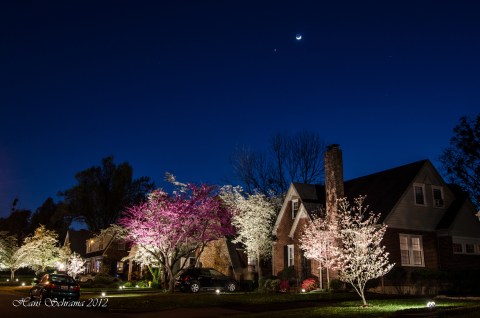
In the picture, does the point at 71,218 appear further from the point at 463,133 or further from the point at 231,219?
the point at 463,133

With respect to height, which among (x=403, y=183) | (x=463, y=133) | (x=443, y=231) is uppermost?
(x=463, y=133)

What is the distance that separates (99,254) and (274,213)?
29797mm

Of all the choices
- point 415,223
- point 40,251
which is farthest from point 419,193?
point 40,251

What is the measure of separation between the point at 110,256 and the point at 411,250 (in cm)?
3792

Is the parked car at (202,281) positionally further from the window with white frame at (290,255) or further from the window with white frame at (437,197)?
the window with white frame at (437,197)

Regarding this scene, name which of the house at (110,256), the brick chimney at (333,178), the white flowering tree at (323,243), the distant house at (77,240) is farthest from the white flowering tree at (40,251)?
the brick chimney at (333,178)

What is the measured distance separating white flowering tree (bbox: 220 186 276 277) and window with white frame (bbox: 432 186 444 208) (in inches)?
475

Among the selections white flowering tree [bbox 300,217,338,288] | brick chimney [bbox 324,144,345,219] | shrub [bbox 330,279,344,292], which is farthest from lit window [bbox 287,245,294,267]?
shrub [bbox 330,279,344,292]

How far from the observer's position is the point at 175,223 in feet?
92.9

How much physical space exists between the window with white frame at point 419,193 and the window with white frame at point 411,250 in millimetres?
2207

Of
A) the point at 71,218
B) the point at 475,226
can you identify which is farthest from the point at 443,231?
the point at 71,218

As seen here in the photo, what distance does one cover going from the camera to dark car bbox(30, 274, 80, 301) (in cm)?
2169

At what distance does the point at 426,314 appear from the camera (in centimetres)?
1396

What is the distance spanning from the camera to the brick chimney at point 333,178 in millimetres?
27828
